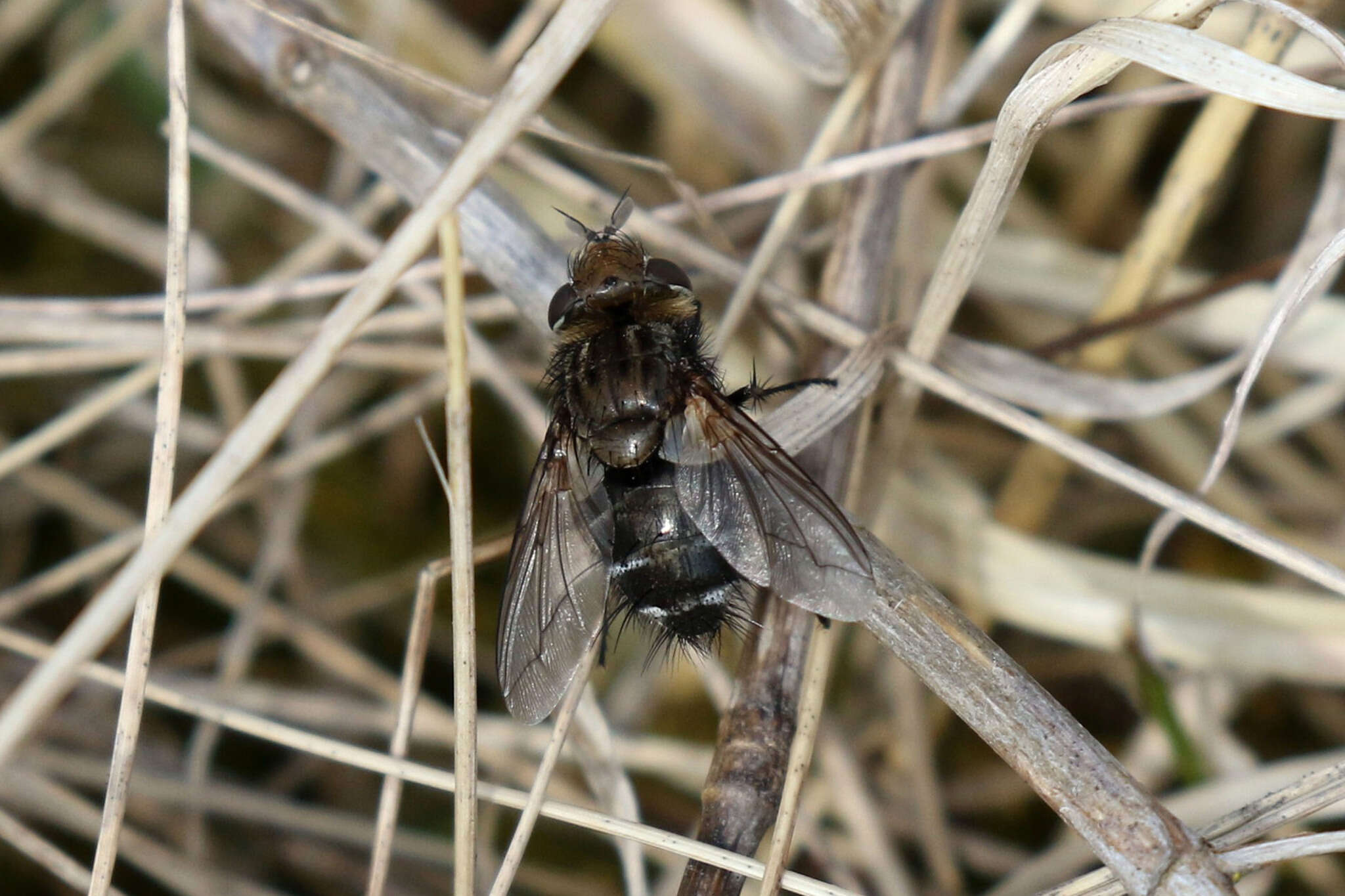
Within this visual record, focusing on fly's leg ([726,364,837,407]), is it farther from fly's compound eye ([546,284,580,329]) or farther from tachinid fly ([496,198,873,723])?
fly's compound eye ([546,284,580,329])

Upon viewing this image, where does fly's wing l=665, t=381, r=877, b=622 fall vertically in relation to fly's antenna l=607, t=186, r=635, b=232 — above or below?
below

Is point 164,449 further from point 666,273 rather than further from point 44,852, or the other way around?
point 666,273

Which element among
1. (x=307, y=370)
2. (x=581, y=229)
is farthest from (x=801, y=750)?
(x=581, y=229)

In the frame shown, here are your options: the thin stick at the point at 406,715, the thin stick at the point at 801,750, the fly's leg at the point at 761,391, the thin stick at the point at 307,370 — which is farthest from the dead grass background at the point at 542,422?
the thin stick at the point at 307,370

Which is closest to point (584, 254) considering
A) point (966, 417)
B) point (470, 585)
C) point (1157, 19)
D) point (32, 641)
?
point (470, 585)

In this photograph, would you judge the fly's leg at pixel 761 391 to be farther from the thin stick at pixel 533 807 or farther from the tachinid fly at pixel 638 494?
the thin stick at pixel 533 807

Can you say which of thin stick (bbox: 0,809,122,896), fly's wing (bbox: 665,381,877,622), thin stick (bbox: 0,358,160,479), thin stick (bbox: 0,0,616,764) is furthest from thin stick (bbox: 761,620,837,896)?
thin stick (bbox: 0,358,160,479)
